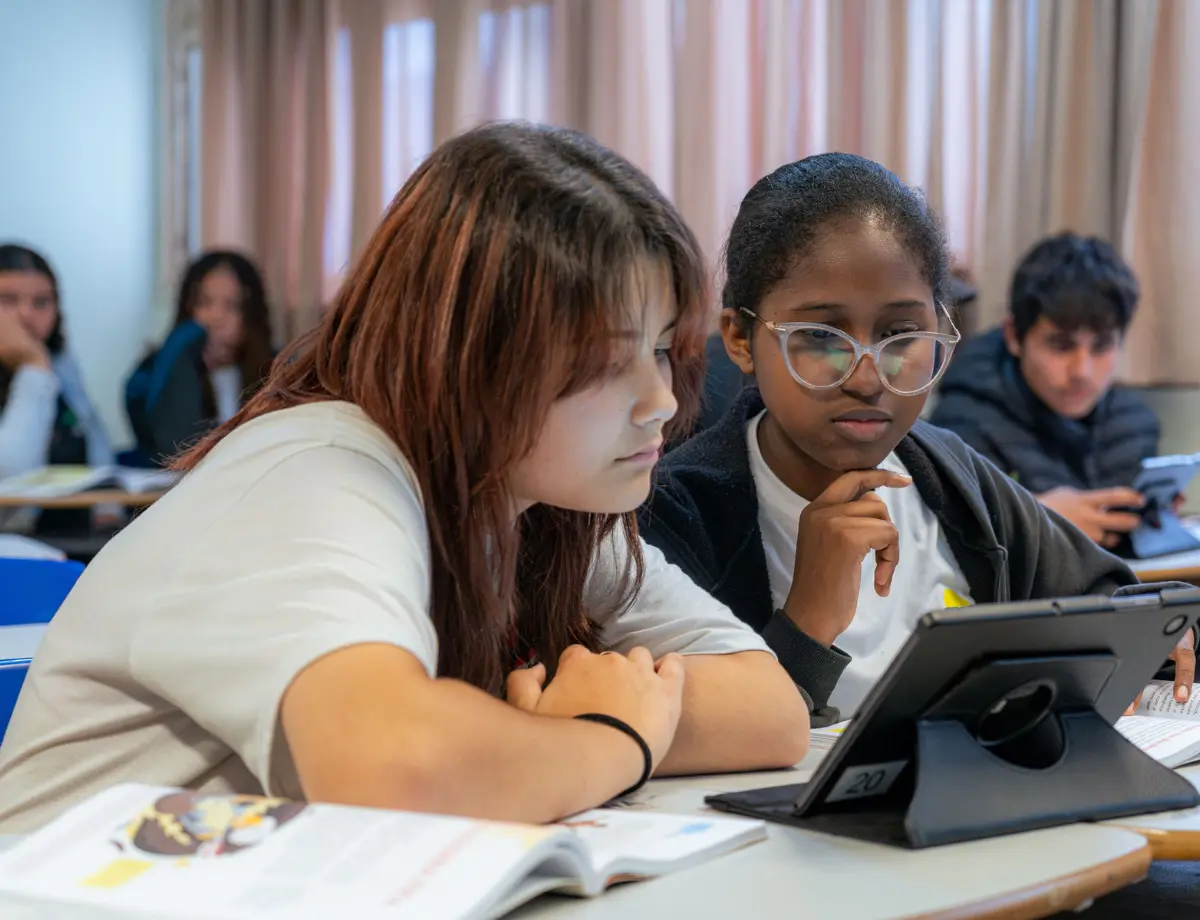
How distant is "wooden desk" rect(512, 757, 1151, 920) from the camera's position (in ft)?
2.66

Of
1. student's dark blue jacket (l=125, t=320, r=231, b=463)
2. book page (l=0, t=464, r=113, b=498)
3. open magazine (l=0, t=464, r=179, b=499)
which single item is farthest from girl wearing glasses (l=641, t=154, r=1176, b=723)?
student's dark blue jacket (l=125, t=320, r=231, b=463)

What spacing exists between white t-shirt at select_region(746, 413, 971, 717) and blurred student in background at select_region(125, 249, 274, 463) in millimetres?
3680

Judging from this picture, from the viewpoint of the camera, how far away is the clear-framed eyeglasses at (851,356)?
1.54 m

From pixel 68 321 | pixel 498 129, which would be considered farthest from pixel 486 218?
pixel 68 321

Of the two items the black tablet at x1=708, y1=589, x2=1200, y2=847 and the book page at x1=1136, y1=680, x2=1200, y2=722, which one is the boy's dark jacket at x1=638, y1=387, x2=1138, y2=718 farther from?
the black tablet at x1=708, y1=589, x2=1200, y2=847

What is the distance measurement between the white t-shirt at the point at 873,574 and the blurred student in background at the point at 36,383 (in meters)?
3.38

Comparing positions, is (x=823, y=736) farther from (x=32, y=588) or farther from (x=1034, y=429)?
(x=1034, y=429)

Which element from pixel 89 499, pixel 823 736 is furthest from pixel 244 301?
pixel 823 736

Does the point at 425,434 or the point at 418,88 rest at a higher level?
the point at 418,88

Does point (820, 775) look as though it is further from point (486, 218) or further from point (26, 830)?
point (26, 830)

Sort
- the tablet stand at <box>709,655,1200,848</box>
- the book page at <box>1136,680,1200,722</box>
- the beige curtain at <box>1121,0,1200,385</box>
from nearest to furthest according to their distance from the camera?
the tablet stand at <box>709,655,1200,848</box> < the book page at <box>1136,680,1200,722</box> < the beige curtain at <box>1121,0,1200,385</box>

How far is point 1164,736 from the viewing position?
1269 millimetres

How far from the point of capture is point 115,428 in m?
6.52

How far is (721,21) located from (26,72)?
3012 mm
